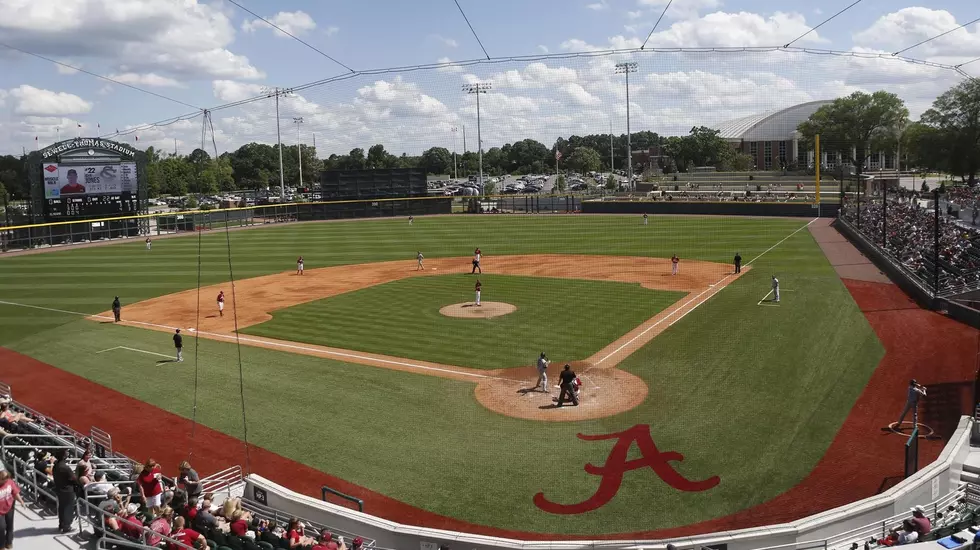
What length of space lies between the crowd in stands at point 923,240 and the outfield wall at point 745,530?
58.6 feet

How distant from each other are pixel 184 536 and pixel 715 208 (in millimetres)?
62735

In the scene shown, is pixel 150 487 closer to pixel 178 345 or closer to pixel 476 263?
pixel 178 345

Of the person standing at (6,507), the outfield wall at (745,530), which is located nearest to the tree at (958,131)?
the outfield wall at (745,530)

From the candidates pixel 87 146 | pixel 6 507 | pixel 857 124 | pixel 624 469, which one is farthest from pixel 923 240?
pixel 87 146

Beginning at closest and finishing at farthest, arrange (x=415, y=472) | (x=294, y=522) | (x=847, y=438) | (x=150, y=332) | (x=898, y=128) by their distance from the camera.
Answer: (x=294, y=522), (x=415, y=472), (x=847, y=438), (x=150, y=332), (x=898, y=128)

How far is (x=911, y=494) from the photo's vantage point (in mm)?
10461

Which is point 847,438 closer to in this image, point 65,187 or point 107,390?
point 107,390

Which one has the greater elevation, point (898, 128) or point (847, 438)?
point (898, 128)

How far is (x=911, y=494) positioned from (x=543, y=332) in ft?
45.5

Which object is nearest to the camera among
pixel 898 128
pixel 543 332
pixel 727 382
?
pixel 727 382

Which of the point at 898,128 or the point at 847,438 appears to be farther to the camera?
the point at 898,128

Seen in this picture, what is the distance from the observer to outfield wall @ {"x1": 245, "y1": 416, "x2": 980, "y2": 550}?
9.33 meters

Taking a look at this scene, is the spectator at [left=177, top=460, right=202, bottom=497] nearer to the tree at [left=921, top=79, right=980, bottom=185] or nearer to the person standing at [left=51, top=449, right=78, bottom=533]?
the person standing at [left=51, top=449, right=78, bottom=533]

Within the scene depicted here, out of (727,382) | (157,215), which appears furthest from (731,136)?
(157,215)
